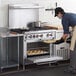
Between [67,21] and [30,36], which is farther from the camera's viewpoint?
[30,36]

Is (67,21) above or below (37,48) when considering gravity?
above

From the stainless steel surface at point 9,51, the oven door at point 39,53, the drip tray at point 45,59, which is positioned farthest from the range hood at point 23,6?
the drip tray at point 45,59

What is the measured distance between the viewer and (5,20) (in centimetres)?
548

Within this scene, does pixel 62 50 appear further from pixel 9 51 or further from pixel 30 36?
pixel 9 51

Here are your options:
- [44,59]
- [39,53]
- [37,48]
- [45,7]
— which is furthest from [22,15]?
[44,59]

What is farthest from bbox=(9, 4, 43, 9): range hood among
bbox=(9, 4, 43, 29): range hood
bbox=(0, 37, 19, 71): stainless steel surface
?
bbox=(0, 37, 19, 71): stainless steel surface

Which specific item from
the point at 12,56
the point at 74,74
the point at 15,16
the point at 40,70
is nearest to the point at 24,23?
the point at 15,16

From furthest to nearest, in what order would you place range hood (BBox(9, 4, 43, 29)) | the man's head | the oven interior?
range hood (BBox(9, 4, 43, 29)), the oven interior, the man's head

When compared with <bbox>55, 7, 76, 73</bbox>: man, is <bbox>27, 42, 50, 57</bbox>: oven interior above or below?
below

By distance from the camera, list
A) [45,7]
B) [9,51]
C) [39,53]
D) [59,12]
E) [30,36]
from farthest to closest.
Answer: [45,7] < [9,51] < [39,53] < [30,36] < [59,12]

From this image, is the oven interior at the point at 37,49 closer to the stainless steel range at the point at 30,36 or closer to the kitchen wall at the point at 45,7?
the stainless steel range at the point at 30,36

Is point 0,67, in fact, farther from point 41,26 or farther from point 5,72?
point 41,26

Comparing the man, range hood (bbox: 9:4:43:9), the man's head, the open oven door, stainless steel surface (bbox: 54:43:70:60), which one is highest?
range hood (bbox: 9:4:43:9)

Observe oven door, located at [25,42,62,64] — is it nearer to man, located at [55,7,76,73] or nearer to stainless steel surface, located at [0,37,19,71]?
stainless steel surface, located at [0,37,19,71]
